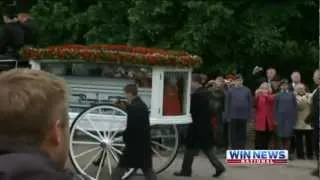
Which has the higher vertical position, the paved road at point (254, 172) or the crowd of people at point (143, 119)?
the crowd of people at point (143, 119)

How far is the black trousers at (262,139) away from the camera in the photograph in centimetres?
1506

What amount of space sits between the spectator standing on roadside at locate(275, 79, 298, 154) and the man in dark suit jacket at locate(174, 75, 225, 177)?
97.1 inches

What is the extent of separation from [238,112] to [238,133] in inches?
15.8

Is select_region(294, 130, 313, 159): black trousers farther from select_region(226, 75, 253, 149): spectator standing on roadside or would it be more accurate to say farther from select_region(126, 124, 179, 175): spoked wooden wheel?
select_region(126, 124, 179, 175): spoked wooden wheel

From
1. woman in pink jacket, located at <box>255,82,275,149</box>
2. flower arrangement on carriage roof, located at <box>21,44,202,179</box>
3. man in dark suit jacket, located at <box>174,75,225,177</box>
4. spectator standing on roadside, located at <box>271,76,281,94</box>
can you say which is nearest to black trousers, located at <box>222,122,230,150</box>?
woman in pink jacket, located at <box>255,82,275,149</box>

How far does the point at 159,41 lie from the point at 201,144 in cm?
631

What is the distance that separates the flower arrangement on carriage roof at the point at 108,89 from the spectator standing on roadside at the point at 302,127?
137 inches

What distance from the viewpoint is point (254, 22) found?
17906 mm

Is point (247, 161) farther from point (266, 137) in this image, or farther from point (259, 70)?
point (259, 70)

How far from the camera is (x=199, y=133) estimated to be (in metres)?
12.5

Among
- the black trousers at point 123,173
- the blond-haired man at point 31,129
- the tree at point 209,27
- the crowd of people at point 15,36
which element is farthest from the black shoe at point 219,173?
the blond-haired man at point 31,129

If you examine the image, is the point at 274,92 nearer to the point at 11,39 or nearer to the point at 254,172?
the point at 254,172

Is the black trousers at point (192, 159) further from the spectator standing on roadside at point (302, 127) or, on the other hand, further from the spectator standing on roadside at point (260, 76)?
the spectator standing on roadside at point (260, 76)
